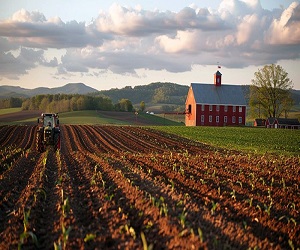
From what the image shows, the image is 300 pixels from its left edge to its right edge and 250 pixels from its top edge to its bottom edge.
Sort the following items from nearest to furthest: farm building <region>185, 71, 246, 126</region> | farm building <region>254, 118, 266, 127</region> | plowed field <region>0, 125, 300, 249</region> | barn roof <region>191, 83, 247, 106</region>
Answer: plowed field <region>0, 125, 300, 249</region>, farm building <region>185, 71, 246, 126</region>, barn roof <region>191, 83, 247, 106</region>, farm building <region>254, 118, 266, 127</region>

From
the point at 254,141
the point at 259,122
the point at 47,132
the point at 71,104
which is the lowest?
the point at 259,122

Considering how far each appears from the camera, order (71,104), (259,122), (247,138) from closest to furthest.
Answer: (247,138) < (259,122) < (71,104)

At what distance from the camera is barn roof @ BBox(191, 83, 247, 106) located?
240 feet

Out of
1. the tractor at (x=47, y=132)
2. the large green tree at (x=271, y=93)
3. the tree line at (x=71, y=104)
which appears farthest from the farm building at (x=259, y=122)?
the tractor at (x=47, y=132)

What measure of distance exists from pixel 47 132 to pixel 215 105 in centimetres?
4996

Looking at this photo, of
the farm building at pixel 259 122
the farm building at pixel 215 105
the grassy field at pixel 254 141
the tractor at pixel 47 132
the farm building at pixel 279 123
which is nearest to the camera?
the tractor at pixel 47 132

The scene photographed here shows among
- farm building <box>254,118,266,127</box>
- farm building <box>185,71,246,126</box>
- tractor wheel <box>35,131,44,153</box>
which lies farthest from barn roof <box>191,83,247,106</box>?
tractor wheel <box>35,131,44,153</box>

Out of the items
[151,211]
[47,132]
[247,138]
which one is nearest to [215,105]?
[247,138]

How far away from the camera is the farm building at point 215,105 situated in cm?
7231

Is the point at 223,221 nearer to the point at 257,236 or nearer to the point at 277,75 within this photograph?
the point at 257,236

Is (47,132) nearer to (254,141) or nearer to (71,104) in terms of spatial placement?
(254,141)

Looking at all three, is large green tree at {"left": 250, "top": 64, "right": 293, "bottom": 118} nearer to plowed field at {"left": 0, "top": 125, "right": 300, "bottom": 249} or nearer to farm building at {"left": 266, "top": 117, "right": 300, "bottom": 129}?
farm building at {"left": 266, "top": 117, "right": 300, "bottom": 129}

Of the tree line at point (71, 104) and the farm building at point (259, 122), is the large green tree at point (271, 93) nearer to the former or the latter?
the farm building at point (259, 122)

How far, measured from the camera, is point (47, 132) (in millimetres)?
26969
